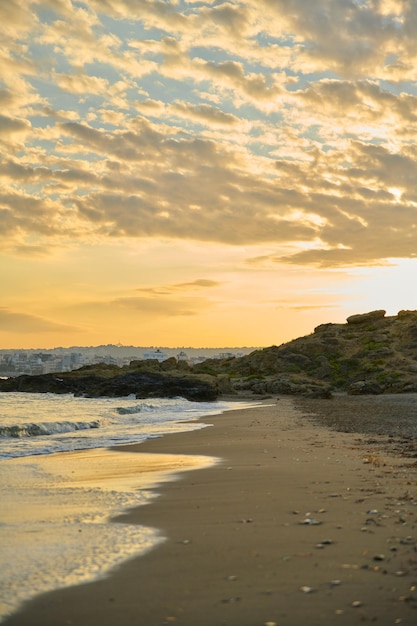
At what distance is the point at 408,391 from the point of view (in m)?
57.7

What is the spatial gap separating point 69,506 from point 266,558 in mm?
3995

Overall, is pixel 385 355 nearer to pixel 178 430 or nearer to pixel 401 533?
pixel 178 430

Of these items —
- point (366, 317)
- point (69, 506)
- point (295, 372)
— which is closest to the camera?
point (69, 506)

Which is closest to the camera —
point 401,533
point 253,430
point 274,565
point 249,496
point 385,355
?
point 274,565

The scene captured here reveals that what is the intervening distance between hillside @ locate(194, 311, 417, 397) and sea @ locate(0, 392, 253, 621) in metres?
40.9

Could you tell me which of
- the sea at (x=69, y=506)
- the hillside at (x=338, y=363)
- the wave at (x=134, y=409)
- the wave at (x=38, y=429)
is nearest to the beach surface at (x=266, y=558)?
the sea at (x=69, y=506)

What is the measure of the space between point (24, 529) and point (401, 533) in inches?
175

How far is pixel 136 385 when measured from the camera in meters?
55.8

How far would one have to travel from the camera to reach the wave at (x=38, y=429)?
22656 mm

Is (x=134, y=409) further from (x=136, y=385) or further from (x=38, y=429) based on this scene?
(x=136, y=385)

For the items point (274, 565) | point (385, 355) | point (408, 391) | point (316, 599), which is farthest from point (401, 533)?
point (385, 355)

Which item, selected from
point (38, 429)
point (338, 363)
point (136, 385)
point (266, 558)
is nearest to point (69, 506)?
point (266, 558)

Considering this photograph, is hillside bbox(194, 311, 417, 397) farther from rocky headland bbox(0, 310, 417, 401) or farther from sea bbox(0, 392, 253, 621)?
sea bbox(0, 392, 253, 621)

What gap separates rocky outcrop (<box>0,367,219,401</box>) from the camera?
53281mm
